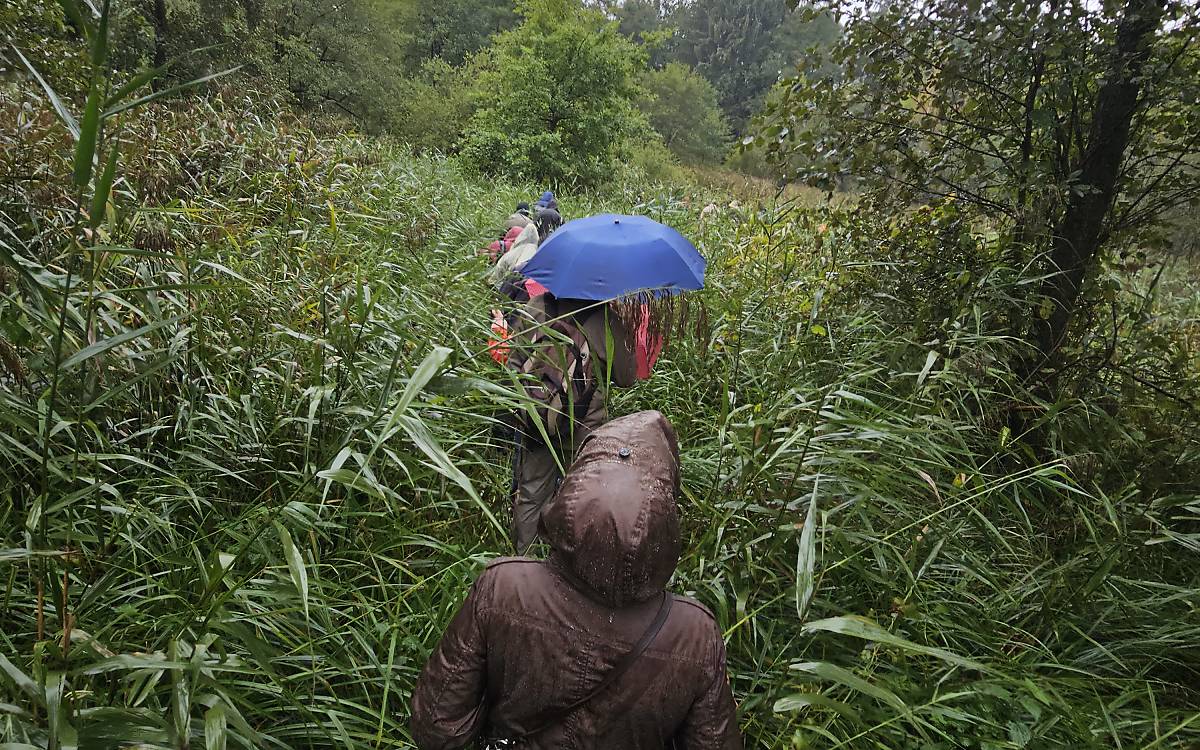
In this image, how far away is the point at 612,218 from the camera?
2916 mm

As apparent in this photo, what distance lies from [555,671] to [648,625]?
0.65 feet

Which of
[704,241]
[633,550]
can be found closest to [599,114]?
[704,241]

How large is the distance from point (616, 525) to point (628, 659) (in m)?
0.27

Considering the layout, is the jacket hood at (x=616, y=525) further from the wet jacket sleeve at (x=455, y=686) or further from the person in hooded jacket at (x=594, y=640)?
the wet jacket sleeve at (x=455, y=686)

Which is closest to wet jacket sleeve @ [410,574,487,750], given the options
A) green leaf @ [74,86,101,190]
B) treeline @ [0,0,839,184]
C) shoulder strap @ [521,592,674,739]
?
shoulder strap @ [521,592,674,739]

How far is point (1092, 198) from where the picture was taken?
2.80 m

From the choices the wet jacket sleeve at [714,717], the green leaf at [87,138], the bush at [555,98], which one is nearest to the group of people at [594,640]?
the wet jacket sleeve at [714,717]

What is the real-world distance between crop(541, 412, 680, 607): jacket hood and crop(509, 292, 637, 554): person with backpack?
1.00 meters

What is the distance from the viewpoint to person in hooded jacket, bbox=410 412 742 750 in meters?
1.14

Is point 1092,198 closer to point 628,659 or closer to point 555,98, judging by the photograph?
point 628,659

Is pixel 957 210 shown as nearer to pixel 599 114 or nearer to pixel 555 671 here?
pixel 555 671

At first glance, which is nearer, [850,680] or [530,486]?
[850,680]

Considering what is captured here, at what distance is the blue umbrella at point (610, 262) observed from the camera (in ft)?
8.36

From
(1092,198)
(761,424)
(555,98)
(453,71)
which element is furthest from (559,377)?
(453,71)
